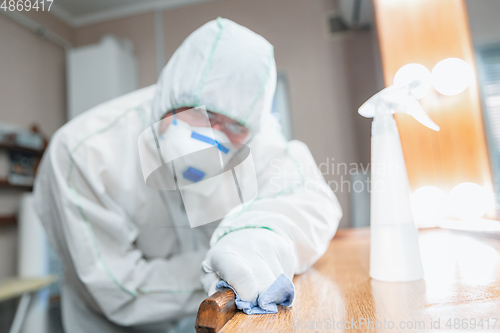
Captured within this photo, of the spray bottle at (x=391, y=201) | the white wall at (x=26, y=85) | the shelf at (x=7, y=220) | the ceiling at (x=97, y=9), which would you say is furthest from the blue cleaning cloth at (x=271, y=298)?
the shelf at (x=7, y=220)

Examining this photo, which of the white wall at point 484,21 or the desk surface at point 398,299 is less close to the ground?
the white wall at point 484,21

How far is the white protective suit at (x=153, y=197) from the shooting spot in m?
0.45

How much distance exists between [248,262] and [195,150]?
0.21 meters

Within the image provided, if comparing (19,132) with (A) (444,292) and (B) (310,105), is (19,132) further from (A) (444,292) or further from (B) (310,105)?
(A) (444,292)

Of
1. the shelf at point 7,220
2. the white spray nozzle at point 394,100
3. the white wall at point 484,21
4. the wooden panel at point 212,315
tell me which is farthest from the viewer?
the shelf at point 7,220

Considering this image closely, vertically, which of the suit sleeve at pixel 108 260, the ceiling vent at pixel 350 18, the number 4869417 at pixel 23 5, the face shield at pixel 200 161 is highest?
the number 4869417 at pixel 23 5

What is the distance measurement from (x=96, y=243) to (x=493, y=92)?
2.10 ft

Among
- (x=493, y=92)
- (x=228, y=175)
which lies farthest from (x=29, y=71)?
(x=493, y=92)

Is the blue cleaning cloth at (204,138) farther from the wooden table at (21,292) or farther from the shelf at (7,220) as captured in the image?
the shelf at (7,220)

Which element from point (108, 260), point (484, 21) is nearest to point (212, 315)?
point (108, 260)

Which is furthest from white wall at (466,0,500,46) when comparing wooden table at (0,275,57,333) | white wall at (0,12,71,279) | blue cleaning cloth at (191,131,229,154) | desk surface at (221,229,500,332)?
wooden table at (0,275,57,333)

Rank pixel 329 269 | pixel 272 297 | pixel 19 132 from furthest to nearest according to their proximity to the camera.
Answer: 1. pixel 19 132
2. pixel 329 269
3. pixel 272 297

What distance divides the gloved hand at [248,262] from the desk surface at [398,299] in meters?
0.02

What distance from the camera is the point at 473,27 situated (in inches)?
17.3
